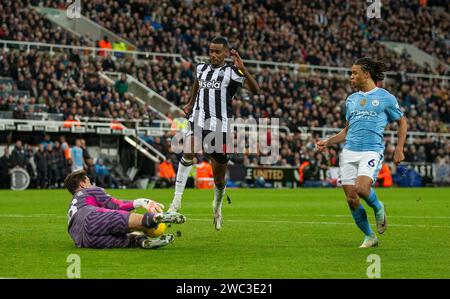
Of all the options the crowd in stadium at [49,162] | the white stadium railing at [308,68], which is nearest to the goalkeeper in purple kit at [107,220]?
the crowd in stadium at [49,162]

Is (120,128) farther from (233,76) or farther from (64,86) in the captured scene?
(233,76)

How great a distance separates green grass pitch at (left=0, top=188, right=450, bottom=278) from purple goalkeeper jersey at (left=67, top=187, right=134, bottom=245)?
27 centimetres

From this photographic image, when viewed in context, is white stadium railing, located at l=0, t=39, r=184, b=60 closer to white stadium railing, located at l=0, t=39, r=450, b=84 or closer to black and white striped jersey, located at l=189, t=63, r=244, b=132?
white stadium railing, located at l=0, t=39, r=450, b=84

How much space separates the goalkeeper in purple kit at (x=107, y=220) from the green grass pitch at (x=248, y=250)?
0.63 feet

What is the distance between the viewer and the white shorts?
40.4ft

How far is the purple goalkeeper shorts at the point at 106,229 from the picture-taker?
1140 centimetres

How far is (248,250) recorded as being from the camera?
11.9 meters

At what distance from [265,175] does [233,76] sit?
1033 inches

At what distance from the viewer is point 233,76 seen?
15047 millimetres

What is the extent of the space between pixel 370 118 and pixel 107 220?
3.78 meters

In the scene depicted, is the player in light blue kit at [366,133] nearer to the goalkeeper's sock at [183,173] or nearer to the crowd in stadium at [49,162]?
the goalkeeper's sock at [183,173]

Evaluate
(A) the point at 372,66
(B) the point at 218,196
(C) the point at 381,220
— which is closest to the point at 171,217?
(C) the point at 381,220

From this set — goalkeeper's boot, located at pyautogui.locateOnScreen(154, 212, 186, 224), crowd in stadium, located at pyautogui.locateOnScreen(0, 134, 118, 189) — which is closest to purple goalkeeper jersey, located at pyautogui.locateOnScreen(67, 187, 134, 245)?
goalkeeper's boot, located at pyautogui.locateOnScreen(154, 212, 186, 224)

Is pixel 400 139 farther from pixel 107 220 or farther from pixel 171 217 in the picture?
pixel 107 220
